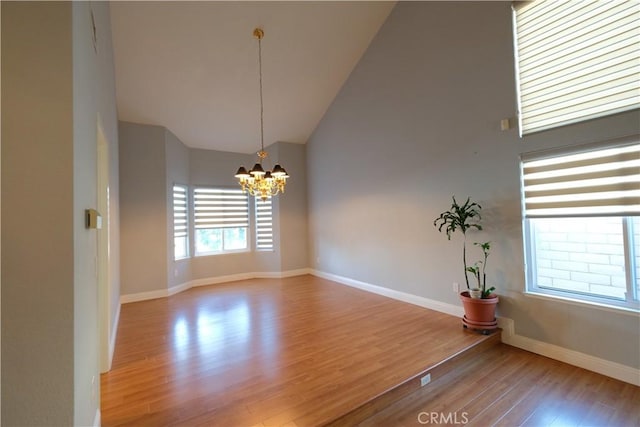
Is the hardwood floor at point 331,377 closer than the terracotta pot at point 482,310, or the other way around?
the hardwood floor at point 331,377

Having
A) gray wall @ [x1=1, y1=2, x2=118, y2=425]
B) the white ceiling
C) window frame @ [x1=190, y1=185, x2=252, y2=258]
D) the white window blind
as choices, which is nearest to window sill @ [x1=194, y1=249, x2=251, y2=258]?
window frame @ [x1=190, y1=185, x2=252, y2=258]

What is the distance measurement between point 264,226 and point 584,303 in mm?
5456

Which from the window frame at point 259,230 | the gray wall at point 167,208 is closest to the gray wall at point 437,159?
the gray wall at point 167,208

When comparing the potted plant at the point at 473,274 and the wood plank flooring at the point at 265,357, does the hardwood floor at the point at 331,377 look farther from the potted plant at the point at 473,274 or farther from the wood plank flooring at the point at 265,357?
the potted plant at the point at 473,274

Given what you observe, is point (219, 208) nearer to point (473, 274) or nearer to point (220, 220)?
point (220, 220)

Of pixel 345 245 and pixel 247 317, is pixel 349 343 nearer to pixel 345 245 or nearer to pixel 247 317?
pixel 247 317

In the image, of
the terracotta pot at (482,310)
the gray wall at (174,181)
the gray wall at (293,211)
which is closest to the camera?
the terracotta pot at (482,310)

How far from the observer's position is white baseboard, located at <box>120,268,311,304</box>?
185 inches

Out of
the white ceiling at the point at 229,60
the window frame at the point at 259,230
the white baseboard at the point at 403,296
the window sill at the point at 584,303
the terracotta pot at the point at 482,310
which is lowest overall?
the white baseboard at the point at 403,296

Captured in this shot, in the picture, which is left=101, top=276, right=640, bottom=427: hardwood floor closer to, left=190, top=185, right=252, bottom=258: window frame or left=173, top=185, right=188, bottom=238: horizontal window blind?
left=173, top=185, right=188, bottom=238: horizontal window blind

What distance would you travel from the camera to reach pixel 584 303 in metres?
2.58

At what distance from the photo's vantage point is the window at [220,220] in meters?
5.86

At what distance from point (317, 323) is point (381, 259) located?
1.71m

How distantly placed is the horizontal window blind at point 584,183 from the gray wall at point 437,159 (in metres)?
0.15
